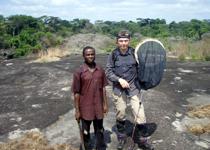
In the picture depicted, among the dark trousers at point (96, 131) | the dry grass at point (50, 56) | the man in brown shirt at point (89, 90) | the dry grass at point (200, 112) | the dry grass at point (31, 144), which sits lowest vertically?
the dry grass at point (31, 144)

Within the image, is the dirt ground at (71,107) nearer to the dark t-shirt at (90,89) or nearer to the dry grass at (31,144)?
the dry grass at (31,144)

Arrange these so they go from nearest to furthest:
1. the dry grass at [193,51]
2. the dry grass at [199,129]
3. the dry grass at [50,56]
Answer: the dry grass at [199,129], the dry grass at [50,56], the dry grass at [193,51]

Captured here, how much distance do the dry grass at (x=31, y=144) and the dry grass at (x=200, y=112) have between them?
2576mm

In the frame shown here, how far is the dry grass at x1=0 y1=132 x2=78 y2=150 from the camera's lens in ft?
17.8

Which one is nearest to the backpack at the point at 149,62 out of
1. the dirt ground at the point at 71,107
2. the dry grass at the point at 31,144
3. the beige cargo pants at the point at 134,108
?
the beige cargo pants at the point at 134,108

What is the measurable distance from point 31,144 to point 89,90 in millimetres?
1504

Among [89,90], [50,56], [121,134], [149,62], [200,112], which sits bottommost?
[200,112]

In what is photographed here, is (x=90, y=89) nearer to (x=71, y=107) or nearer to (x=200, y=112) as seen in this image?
(x=71, y=107)

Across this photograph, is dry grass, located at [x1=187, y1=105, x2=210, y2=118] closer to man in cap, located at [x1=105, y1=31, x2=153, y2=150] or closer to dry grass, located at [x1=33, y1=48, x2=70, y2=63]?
man in cap, located at [x1=105, y1=31, x2=153, y2=150]

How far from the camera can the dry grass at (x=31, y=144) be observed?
5.43 m

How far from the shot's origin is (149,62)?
5188 millimetres

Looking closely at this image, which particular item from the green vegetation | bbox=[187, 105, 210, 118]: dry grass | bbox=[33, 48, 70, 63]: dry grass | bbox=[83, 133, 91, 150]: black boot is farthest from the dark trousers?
the green vegetation

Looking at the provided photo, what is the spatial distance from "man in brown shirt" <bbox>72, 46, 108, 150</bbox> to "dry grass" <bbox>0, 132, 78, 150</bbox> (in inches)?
31.1

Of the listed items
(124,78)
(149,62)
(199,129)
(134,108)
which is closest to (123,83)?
(124,78)
